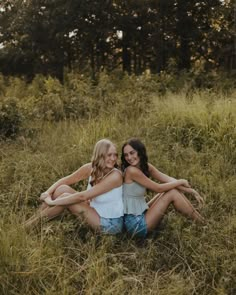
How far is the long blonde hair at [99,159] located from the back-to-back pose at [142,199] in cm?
20

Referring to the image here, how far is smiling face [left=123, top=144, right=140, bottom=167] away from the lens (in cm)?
435

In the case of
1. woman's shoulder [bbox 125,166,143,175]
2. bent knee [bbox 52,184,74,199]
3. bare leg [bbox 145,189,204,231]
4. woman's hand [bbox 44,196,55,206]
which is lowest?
bare leg [bbox 145,189,204,231]

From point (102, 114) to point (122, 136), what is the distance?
116 cm

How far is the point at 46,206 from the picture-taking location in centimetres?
434

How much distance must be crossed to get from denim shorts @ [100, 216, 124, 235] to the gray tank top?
13 centimetres

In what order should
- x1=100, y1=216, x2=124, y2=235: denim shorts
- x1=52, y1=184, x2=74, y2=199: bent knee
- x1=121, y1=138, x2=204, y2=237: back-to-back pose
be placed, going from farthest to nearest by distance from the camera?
x1=52, y1=184, x2=74, y2=199: bent knee < x1=121, y1=138, x2=204, y2=237: back-to-back pose < x1=100, y1=216, x2=124, y2=235: denim shorts

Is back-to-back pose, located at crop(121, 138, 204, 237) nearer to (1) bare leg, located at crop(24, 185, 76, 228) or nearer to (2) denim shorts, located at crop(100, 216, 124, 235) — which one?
(2) denim shorts, located at crop(100, 216, 124, 235)

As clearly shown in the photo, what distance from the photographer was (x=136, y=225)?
167 inches

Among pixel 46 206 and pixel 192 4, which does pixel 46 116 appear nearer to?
pixel 46 206

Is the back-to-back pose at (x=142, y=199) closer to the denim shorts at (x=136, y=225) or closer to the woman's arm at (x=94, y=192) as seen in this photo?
the denim shorts at (x=136, y=225)

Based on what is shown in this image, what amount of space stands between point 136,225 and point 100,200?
0.41m

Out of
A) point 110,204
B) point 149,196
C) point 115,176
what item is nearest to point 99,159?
point 115,176

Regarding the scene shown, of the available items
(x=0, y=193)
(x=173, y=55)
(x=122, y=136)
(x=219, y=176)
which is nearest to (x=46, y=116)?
(x=122, y=136)

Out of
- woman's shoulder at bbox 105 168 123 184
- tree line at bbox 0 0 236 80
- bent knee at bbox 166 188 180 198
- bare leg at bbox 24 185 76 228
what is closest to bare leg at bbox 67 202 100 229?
bare leg at bbox 24 185 76 228
